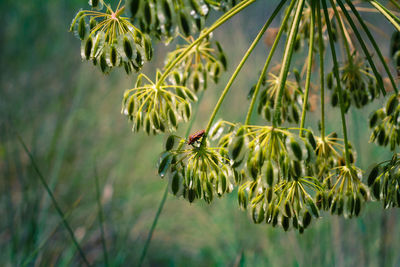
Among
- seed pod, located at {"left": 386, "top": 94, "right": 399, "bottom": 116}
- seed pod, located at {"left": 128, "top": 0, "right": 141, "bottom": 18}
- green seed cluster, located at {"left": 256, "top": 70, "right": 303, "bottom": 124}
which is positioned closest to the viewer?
seed pod, located at {"left": 128, "top": 0, "right": 141, "bottom": 18}

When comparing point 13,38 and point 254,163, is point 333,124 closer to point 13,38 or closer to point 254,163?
point 254,163

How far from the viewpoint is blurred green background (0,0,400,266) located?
2.21m

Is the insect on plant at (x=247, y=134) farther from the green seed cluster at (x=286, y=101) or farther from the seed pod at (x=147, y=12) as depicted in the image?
the green seed cluster at (x=286, y=101)

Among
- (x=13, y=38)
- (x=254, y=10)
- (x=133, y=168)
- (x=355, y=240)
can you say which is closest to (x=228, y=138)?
(x=355, y=240)

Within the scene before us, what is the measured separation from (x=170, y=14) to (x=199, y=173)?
42cm

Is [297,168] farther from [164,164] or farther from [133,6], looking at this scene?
[133,6]

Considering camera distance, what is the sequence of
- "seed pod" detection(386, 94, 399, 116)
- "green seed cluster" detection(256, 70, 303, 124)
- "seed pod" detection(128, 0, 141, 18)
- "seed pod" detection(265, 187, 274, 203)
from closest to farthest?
1. "seed pod" detection(128, 0, 141, 18)
2. "seed pod" detection(265, 187, 274, 203)
3. "seed pod" detection(386, 94, 399, 116)
4. "green seed cluster" detection(256, 70, 303, 124)

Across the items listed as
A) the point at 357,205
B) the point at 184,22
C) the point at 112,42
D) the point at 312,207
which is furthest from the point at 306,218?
the point at 112,42

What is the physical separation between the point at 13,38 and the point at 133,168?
184 cm

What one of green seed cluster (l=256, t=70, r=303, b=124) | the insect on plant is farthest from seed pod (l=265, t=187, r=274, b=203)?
green seed cluster (l=256, t=70, r=303, b=124)

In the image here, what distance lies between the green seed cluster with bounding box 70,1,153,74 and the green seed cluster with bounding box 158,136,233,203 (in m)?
0.29

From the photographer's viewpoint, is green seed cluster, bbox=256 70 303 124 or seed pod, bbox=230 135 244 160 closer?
seed pod, bbox=230 135 244 160

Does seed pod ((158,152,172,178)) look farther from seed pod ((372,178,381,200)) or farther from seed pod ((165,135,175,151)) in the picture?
seed pod ((372,178,381,200))

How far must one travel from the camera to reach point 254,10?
543cm
